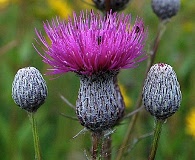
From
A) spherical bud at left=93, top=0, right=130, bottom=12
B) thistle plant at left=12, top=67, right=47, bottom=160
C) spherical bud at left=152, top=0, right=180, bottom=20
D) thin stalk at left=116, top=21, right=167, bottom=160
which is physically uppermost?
spherical bud at left=93, top=0, right=130, bottom=12

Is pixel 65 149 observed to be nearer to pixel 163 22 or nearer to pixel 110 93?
pixel 163 22

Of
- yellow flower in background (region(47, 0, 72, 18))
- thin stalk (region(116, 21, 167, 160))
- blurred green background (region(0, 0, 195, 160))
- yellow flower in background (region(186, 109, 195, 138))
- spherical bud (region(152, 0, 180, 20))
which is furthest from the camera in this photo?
yellow flower in background (region(47, 0, 72, 18))

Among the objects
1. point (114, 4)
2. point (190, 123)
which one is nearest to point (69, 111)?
point (190, 123)

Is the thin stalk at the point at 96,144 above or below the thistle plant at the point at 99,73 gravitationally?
below

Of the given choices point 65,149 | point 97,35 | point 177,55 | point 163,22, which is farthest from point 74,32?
point 177,55

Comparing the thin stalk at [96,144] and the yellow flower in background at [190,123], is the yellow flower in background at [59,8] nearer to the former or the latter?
the yellow flower in background at [190,123]

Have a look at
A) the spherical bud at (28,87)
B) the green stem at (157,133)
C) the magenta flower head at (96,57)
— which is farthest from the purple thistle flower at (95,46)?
the green stem at (157,133)

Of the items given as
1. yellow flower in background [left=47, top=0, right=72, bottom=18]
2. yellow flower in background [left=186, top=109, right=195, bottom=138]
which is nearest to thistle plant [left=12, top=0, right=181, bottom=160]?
yellow flower in background [left=186, top=109, right=195, bottom=138]

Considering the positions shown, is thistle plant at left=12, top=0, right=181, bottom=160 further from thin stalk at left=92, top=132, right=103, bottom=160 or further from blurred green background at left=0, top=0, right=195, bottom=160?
blurred green background at left=0, top=0, right=195, bottom=160
